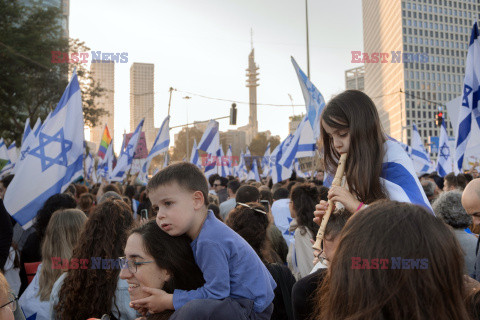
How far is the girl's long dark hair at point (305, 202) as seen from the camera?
4.80 meters

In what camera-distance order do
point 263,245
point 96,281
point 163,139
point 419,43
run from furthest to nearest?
point 419,43, point 163,139, point 263,245, point 96,281

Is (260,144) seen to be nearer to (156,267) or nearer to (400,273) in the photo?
(156,267)

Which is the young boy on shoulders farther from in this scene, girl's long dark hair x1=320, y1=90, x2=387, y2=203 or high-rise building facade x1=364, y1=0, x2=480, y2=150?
high-rise building facade x1=364, y1=0, x2=480, y2=150

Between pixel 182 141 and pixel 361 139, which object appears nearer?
pixel 361 139

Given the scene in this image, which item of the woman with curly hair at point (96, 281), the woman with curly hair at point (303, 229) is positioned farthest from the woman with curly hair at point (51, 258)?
the woman with curly hair at point (303, 229)

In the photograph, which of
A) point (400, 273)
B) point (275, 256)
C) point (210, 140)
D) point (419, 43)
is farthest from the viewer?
point (419, 43)

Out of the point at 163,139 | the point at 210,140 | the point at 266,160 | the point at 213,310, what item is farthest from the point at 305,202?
the point at 266,160

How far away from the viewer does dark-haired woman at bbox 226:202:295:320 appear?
3.69 metres

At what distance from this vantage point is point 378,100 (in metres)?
131

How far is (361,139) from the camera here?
103 inches

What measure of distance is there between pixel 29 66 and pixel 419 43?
330ft

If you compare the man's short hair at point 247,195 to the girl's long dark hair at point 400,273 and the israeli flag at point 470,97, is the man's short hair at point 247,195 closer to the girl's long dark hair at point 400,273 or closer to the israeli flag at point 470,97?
the israeli flag at point 470,97

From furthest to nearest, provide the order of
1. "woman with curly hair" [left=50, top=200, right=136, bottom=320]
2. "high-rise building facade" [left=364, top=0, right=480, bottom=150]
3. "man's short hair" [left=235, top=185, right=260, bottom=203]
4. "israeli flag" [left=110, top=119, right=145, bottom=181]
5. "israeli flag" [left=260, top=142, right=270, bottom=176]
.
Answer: "high-rise building facade" [left=364, top=0, right=480, bottom=150] < "israeli flag" [left=260, top=142, right=270, bottom=176] < "israeli flag" [left=110, top=119, right=145, bottom=181] < "man's short hair" [left=235, top=185, right=260, bottom=203] < "woman with curly hair" [left=50, top=200, right=136, bottom=320]

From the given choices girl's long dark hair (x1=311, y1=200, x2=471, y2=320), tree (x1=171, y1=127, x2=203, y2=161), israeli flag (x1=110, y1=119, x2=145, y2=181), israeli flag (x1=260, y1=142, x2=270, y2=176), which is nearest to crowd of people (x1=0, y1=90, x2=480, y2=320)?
girl's long dark hair (x1=311, y1=200, x2=471, y2=320)
